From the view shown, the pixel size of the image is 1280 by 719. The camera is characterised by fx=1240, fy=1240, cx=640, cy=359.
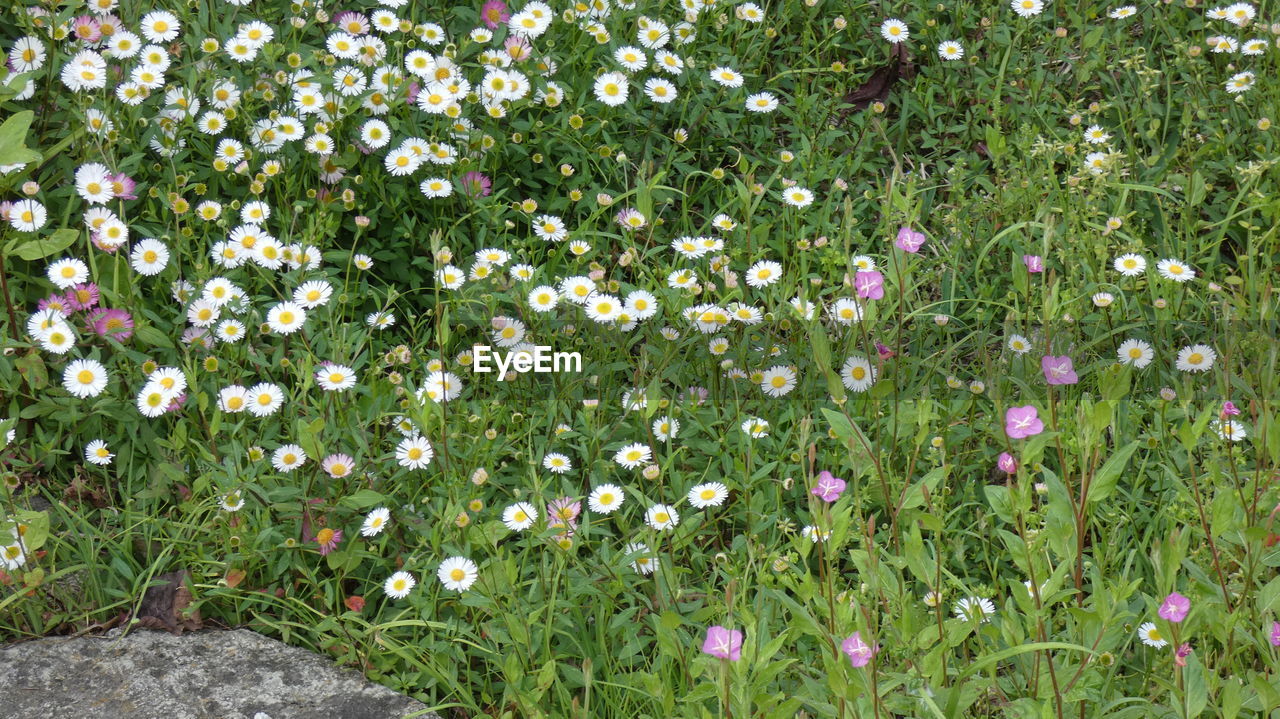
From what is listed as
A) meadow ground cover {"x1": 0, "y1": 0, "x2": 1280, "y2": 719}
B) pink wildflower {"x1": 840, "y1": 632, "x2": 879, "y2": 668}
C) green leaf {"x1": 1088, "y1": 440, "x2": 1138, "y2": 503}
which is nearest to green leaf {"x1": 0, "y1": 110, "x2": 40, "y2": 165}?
meadow ground cover {"x1": 0, "y1": 0, "x2": 1280, "y2": 719}

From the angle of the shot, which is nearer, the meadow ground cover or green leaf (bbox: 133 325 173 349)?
the meadow ground cover

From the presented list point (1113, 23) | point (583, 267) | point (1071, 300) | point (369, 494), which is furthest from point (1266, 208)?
point (369, 494)

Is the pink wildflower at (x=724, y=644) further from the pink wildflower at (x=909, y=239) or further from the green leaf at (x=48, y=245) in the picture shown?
the green leaf at (x=48, y=245)

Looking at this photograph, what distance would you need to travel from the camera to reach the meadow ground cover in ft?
6.82

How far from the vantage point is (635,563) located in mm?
2428

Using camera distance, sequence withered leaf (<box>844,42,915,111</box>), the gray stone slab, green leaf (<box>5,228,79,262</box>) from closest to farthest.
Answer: the gray stone slab
green leaf (<box>5,228,79,262</box>)
withered leaf (<box>844,42,915,111</box>)

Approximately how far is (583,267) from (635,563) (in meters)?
1.14

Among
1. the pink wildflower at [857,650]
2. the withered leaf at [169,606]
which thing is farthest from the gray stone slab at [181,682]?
the pink wildflower at [857,650]

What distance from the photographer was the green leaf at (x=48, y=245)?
9.29 ft

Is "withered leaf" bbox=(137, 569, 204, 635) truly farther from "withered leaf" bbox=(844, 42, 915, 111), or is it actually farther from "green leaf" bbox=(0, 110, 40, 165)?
"withered leaf" bbox=(844, 42, 915, 111)

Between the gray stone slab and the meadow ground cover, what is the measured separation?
2.4 inches

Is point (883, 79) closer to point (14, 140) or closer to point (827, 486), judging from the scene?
point (827, 486)

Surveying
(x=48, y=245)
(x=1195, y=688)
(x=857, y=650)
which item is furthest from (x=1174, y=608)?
(x=48, y=245)

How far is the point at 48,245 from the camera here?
284 centimetres
